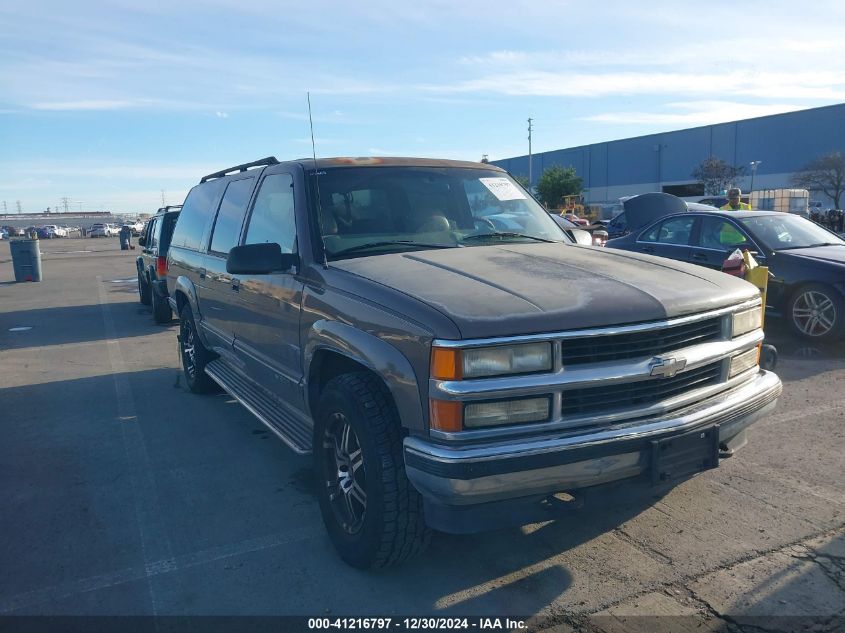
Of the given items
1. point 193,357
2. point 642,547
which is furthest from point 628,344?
point 193,357

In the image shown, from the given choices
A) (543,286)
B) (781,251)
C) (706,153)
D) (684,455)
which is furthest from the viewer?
(706,153)

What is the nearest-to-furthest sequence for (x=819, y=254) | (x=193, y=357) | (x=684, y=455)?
(x=684, y=455) < (x=193, y=357) < (x=819, y=254)

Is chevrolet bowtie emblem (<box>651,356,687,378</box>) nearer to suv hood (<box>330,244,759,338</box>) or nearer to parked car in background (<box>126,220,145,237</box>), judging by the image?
suv hood (<box>330,244,759,338</box>)

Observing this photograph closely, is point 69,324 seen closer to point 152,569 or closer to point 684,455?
point 152,569

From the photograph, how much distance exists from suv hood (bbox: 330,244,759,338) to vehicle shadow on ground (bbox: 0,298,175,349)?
8153 mm

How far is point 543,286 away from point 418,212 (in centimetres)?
138

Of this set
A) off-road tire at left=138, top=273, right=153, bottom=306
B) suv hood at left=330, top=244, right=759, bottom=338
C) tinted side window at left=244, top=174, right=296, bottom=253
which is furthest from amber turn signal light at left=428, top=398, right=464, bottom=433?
off-road tire at left=138, top=273, right=153, bottom=306

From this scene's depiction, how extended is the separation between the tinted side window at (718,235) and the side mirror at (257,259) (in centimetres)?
698

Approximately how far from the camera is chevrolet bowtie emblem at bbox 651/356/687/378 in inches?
117

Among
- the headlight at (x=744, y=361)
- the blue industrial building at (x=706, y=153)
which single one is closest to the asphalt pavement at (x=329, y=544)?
the headlight at (x=744, y=361)

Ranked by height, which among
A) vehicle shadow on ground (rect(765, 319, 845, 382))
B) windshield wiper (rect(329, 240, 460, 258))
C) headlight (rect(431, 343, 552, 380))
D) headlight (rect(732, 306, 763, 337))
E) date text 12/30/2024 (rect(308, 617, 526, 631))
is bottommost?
vehicle shadow on ground (rect(765, 319, 845, 382))

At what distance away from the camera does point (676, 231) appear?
976 cm

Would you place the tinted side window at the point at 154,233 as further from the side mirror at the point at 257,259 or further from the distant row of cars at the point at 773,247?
the side mirror at the point at 257,259

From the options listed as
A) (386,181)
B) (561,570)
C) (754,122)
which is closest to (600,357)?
(561,570)
